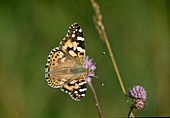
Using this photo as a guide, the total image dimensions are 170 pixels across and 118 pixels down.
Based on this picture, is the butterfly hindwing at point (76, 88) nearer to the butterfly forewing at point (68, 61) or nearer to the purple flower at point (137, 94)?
the butterfly forewing at point (68, 61)

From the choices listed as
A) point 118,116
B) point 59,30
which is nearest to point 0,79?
Answer: point 59,30

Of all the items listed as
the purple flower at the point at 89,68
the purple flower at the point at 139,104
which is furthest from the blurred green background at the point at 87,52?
the purple flower at the point at 139,104

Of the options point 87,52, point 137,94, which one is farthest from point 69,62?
point 87,52

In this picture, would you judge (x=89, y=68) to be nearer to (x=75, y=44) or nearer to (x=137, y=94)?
(x=75, y=44)

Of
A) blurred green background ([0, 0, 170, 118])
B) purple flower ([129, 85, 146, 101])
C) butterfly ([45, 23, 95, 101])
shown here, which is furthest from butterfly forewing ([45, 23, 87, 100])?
blurred green background ([0, 0, 170, 118])

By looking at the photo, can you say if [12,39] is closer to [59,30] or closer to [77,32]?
[59,30]

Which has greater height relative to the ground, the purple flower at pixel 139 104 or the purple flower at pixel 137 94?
the purple flower at pixel 137 94

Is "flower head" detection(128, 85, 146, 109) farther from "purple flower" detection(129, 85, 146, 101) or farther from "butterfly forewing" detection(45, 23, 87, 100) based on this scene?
"butterfly forewing" detection(45, 23, 87, 100)

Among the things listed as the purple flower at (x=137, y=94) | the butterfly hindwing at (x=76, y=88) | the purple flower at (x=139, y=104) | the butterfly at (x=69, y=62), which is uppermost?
the butterfly at (x=69, y=62)
